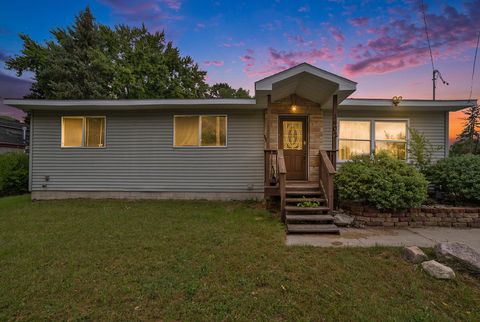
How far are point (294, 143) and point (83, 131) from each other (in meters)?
7.23

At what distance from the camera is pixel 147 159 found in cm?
755

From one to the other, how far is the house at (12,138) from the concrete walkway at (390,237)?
20875 mm

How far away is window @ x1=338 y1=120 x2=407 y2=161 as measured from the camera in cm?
746

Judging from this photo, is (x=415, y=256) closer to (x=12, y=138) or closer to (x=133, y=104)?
(x=133, y=104)

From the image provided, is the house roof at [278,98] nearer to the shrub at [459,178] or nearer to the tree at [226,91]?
the shrub at [459,178]

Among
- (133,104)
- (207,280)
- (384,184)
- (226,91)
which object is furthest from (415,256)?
(226,91)

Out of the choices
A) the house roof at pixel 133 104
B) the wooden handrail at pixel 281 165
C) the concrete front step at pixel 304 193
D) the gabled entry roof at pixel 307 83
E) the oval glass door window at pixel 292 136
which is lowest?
the concrete front step at pixel 304 193

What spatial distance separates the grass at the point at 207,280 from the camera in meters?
2.08

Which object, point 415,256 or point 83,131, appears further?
point 83,131

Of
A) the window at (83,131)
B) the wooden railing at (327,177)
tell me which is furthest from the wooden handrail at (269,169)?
the window at (83,131)

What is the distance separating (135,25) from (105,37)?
9.34 ft

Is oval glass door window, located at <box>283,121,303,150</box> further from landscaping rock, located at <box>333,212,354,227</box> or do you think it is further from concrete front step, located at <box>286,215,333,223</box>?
concrete front step, located at <box>286,215,333,223</box>

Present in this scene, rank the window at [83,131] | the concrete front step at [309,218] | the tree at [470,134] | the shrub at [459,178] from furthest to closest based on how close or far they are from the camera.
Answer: the tree at [470,134], the window at [83,131], the shrub at [459,178], the concrete front step at [309,218]

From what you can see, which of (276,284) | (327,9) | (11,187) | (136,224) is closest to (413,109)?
(327,9)
